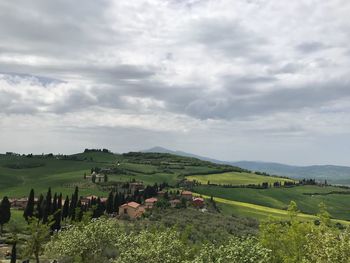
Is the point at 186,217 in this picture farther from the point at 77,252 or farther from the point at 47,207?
the point at 77,252

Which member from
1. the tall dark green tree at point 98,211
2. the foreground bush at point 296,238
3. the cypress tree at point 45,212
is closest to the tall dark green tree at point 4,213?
the cypress tree at point 45,212

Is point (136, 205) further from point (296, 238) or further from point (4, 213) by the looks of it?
point (296, 238)

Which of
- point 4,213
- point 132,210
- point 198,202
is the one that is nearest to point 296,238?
point 4,213

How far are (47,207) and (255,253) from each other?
366 feet

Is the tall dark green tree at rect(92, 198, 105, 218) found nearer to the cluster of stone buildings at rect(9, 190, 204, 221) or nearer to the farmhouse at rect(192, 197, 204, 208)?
the cluster of stone buildings at rect(9, 190, 204, 221)

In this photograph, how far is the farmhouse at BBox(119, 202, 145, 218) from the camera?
16404 centimetres

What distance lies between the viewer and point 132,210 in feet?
552

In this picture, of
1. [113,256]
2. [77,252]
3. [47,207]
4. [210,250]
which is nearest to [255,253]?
[210,250]

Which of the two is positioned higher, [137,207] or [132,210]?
[137,207]

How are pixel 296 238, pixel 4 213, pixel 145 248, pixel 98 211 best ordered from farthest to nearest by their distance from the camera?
pixel 98 211 → pixel 4 213 → pixel 145 248 → pixel 296 238

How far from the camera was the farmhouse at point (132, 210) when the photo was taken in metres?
164

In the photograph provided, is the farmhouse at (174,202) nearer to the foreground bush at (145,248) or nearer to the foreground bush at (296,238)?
the foreground bush at (145,248)

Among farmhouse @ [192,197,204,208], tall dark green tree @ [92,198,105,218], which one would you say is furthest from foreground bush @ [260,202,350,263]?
farmhouse @ [192,197,204,208]

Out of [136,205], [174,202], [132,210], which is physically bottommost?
[132,210]
